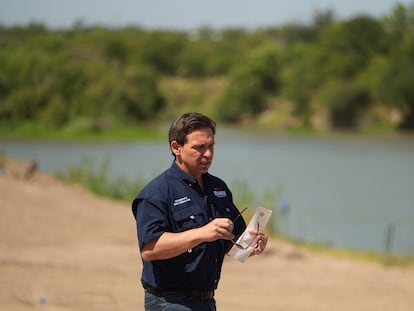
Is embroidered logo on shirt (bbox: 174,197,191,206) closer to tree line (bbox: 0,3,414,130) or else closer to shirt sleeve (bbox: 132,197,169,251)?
shirt sleeve (bbox: 132,197,169,251)

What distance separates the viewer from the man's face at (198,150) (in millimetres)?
3828

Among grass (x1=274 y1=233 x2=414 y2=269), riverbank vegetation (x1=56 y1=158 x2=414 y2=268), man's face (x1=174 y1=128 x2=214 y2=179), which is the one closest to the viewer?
man's face (x1=174 y1=128 x2=214 y2=179)

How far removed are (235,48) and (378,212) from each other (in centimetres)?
6932

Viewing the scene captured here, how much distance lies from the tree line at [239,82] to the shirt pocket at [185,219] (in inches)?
1868

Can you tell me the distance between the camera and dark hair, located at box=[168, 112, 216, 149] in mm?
3834

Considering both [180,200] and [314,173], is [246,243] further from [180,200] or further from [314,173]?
[314,173]

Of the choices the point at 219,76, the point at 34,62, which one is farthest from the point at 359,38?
the point at 34,62

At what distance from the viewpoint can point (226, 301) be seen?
30.7ft

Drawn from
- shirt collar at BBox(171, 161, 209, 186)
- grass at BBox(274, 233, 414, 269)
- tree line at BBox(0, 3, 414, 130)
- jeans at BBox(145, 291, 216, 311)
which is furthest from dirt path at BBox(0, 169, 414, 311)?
tree line at BBox(0, 3, 414, 130)

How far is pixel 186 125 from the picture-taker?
12.6ft

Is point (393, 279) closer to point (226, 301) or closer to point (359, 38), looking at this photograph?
point (226, 301)

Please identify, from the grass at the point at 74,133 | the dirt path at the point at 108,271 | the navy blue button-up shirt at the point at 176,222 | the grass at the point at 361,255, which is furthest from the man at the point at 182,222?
the grass at the point at 74,133

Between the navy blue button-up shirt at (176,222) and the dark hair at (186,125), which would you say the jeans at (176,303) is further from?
the dark hair at (186,125)

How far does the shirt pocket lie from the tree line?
4746 centimetres
